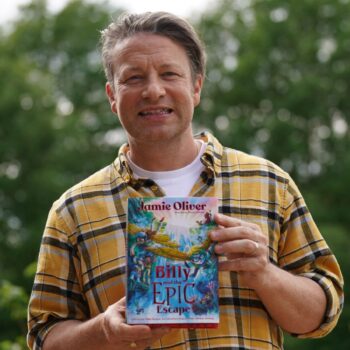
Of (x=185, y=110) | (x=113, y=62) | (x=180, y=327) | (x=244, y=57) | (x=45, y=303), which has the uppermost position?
(x=244, y=57)

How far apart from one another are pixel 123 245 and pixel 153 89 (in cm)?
57

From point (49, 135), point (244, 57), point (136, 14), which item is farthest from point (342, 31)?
point (136, 14)

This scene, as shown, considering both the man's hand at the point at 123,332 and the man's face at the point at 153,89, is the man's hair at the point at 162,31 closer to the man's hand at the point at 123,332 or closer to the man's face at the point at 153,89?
the man's face at the point at 153,89

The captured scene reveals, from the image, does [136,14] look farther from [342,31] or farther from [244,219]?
[342,31]

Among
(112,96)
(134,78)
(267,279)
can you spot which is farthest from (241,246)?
(112,96)

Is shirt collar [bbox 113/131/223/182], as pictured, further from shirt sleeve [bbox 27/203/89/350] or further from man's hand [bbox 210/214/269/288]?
man's hand [bbox 210/214/269/288]

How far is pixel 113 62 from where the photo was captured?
324cm

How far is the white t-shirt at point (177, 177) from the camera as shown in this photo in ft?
10.3

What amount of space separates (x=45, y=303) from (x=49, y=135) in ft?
66.8

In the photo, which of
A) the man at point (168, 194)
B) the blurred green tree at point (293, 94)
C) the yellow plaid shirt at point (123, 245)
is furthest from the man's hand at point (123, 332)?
the blurred green tree at point (293, 94)

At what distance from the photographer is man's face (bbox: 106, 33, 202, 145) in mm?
3049

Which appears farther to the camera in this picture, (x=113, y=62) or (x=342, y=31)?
(x=342, y=31)

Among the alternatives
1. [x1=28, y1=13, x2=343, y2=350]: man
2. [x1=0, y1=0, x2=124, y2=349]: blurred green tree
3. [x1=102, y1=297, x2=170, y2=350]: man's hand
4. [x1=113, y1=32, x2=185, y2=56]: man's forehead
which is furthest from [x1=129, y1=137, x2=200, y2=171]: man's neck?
[x1=0, y1=0, x2=124, y2=349]: blurred green tree

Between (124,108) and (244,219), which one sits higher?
(124,108)
